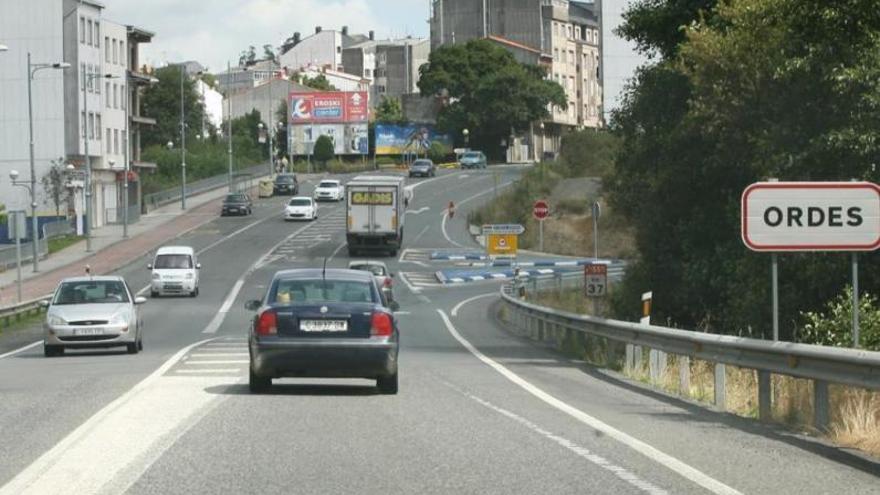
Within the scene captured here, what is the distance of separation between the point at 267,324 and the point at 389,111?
519ft

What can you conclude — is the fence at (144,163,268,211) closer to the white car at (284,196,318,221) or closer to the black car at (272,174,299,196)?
the black car at (272,174,299,196)

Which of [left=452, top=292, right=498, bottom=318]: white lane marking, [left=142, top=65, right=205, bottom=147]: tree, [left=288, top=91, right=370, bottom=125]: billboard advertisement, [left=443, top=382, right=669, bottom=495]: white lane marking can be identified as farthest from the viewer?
[left=142, top=65, right=205, bottom=147]: tree

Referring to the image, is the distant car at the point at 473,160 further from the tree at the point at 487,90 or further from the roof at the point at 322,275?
the roof at the point at 322,275

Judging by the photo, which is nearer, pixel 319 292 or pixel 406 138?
pixel 319 292

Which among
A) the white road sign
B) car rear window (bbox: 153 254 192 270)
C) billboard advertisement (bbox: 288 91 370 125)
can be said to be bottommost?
car rear window (bbox: 153 254 192 270)

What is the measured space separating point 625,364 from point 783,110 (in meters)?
7.55

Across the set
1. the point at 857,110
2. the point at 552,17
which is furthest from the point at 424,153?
the point at 857,110

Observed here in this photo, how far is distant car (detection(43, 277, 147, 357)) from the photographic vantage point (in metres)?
31.0

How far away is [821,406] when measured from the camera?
14969 mm

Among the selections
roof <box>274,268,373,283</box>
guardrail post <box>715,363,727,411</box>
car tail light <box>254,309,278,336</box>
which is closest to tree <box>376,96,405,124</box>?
roof <box>274,268,373,283</box>

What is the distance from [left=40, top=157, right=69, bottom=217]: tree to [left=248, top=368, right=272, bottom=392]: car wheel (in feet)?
260

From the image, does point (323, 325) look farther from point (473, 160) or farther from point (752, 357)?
point (473, 160)

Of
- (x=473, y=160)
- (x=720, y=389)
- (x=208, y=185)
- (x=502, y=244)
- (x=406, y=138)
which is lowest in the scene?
(x=720, y=389)

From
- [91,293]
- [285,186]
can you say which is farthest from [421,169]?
[91,293]
